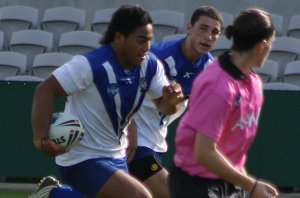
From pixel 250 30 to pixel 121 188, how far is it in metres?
2.01

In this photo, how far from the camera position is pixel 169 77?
845cm

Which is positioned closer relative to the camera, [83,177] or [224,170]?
[224,170]

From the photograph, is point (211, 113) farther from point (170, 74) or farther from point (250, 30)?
point (170, 74)

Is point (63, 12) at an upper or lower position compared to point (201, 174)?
lower

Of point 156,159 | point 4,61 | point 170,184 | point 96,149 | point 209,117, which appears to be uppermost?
point 209,117

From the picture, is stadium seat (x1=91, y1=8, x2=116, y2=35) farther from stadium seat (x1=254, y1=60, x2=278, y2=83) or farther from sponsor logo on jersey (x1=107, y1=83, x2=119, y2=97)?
sponsor logo on jersey (x1=107, y1=83, x2=119, y2=97)

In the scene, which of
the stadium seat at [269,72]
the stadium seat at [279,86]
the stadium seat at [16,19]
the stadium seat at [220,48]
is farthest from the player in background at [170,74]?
the stadium seat at [16,19]

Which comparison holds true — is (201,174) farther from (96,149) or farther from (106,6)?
(106,6)

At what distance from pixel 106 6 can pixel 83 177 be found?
9.67 m

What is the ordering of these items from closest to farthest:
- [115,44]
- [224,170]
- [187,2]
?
[224,170], [115,44], [187,2]

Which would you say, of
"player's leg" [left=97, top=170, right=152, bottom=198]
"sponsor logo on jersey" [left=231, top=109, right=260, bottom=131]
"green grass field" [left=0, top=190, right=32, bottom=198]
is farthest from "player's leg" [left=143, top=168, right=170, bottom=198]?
"green grass field" [left=0, top=190, right=32, bottom=198]

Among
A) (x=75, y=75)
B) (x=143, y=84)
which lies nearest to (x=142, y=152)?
(x=143, y=84)

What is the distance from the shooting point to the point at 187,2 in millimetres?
16344

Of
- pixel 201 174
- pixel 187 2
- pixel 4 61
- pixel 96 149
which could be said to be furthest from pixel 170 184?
pixel 187 2
